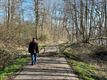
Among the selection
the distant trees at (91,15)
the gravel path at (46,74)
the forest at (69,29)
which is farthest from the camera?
the distant trees at (91,15)

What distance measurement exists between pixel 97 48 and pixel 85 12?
17.3 metres

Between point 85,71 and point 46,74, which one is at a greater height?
point 46,74

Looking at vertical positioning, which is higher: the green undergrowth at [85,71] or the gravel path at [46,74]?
the gravel path at [46,74]

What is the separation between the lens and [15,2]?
58.6m

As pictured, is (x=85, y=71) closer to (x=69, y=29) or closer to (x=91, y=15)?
(x=91, y=15)

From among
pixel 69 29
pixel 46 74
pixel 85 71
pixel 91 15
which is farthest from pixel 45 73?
pixel 69 29

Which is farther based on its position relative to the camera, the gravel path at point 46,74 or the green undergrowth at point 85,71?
the green undergrowth at point 85,71

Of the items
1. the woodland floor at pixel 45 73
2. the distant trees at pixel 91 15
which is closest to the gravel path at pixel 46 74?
the woodland floor at pixel 45 73

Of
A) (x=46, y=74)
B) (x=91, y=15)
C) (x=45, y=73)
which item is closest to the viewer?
(x=46, y=74)

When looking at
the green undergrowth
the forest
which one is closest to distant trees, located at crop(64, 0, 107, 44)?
the forest

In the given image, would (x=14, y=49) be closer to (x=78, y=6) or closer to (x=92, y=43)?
(x=92, y=43)

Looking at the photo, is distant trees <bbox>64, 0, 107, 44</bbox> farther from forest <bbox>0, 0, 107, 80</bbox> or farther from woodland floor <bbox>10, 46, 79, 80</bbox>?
woodland floor <bbox>10, 46, 79, 80</bbox>

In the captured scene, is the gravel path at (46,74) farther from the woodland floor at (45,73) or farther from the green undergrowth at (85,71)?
the green undergrowth at (85,71)

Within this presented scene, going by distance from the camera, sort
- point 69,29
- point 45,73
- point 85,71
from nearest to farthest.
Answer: point 45,73 → point 85,71 → point 69,29
